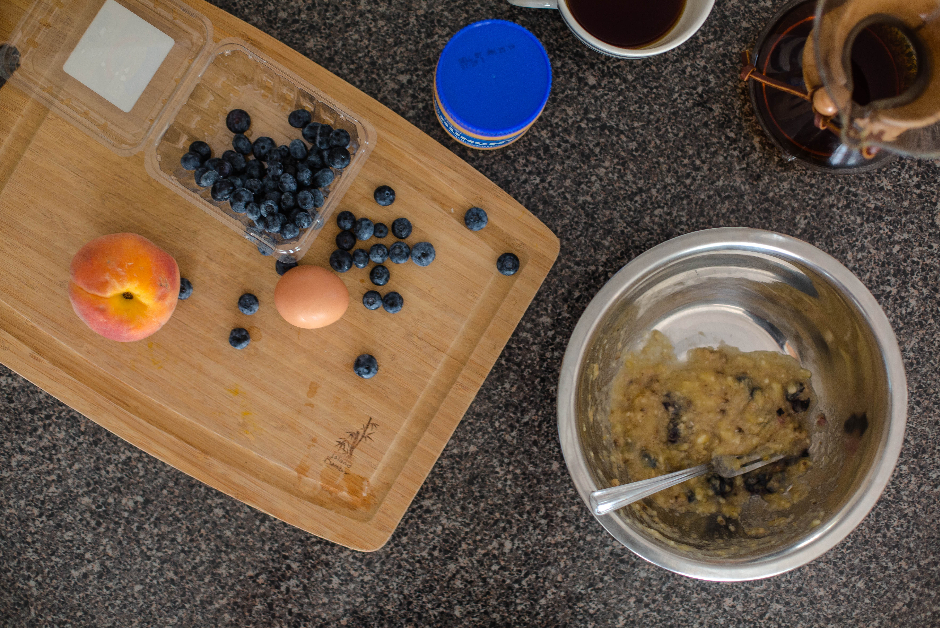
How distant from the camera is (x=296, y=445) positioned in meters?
0.89

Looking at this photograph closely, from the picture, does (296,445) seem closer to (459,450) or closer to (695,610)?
(459,450)

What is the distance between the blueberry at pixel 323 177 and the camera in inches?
33.1

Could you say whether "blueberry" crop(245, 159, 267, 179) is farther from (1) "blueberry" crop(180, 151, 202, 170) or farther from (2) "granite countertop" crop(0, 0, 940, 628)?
(2) "granite countertop" crop(0, 0, 940, 628)

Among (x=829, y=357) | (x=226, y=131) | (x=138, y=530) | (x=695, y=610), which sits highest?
(x=829, y=357)

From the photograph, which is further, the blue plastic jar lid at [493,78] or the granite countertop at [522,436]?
the granite countertop at [522,436]

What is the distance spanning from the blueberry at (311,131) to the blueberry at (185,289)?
29 centimetres

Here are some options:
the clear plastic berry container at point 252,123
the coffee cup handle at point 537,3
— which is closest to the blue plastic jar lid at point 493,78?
the coffee cup handle at point 537,3

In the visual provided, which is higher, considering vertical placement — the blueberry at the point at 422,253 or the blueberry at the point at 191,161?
the blueberry at the point at 422,253

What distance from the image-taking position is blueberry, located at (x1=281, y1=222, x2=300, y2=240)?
2.75ft

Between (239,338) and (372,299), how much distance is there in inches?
8.3

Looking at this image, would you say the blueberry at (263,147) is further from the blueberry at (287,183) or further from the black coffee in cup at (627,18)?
the black coffee in cup at (627,18)

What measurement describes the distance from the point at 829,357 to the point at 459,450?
636 millimetres

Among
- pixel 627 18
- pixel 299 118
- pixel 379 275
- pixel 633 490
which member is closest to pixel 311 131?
pixel 299 118

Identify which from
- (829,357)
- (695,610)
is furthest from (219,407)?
(829,357)
